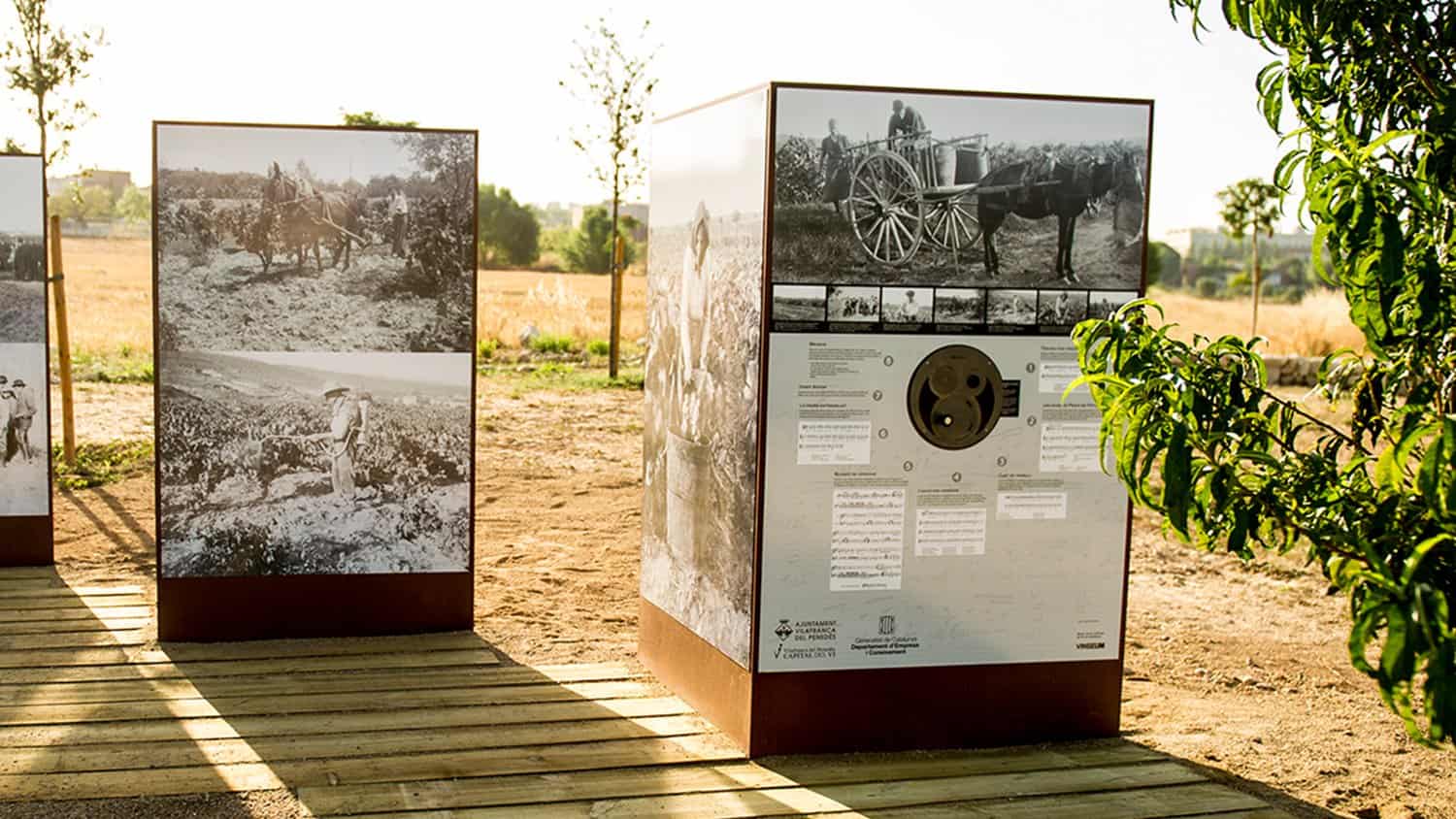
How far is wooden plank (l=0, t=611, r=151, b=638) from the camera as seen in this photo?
7223 mm

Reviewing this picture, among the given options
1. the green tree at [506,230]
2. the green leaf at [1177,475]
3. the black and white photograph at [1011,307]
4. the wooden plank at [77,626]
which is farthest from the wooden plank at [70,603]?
the green tree at [506,230]

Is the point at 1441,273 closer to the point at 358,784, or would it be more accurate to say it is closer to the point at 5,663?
the point at 358,784

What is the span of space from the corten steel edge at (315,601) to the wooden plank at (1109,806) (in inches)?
113

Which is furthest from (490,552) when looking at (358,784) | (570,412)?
(570,412)

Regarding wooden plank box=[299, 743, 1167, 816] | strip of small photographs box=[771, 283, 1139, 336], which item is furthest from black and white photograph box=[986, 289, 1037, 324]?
wooden plank box=[299, 743, 1167, 816]

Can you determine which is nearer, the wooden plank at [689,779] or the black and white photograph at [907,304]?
the wooden plank at [689,779]

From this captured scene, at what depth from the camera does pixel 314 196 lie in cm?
698

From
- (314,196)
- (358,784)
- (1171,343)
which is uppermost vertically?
(314,196)

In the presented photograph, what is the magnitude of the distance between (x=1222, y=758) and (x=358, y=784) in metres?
3.16

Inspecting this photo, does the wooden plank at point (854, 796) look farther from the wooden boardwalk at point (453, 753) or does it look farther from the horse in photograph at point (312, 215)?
the horse in photograph at point (312, 215)

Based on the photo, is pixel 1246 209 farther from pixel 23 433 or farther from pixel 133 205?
pixel 133 205

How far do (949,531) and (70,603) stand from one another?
4.67m

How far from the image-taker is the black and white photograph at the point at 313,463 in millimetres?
6973

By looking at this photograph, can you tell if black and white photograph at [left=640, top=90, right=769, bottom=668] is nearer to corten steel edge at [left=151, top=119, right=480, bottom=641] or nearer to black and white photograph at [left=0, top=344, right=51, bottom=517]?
corten steel edge at [left=151, top=119, right=480, bottom=641]
